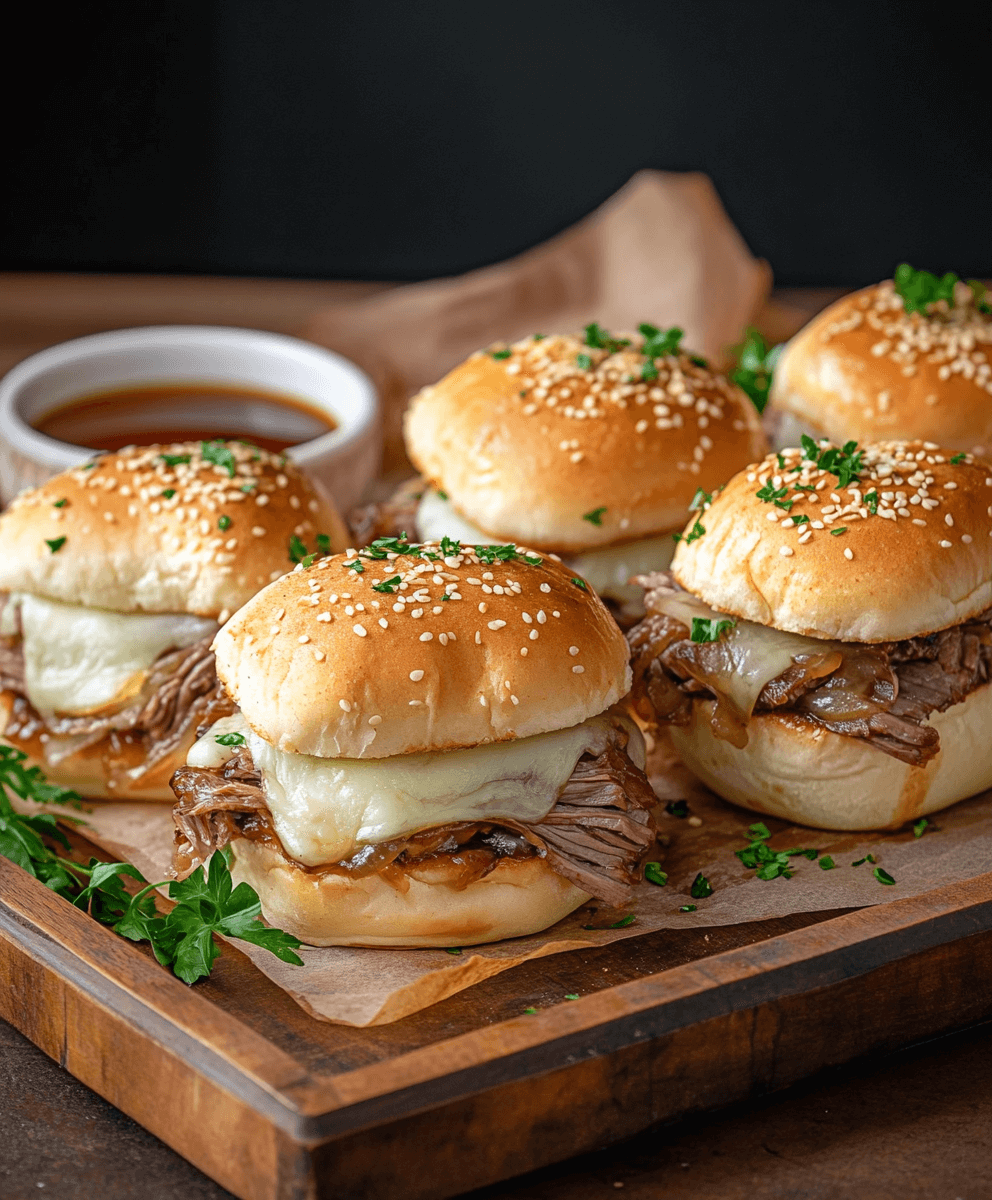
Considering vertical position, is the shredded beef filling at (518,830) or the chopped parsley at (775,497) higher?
the chopped parsley at (775,497)

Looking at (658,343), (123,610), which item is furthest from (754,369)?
(123,610)

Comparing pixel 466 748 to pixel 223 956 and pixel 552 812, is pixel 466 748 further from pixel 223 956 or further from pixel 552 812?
pixel 223 956

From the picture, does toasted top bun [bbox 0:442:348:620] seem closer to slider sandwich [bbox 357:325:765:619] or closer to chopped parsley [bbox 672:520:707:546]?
slider sandwich [bbox 357:325:765:619]

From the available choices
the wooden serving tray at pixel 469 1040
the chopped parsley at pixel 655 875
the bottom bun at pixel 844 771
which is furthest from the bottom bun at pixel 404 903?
the bottom bun at pixel 844 771

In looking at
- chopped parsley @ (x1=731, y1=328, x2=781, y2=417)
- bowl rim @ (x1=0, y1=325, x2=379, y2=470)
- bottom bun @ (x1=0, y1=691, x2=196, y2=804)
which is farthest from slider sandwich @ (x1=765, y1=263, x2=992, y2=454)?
bottom bun @ (x1=0, y1=691, x2=196, y2=804)

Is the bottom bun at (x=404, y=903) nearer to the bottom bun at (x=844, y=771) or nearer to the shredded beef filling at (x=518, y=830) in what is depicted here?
the shredded beef filling at (x=518, y=830)

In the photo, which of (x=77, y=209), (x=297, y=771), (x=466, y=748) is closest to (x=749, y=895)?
(x=466, y=748)

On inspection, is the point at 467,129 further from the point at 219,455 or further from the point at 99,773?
the point at 99,773
